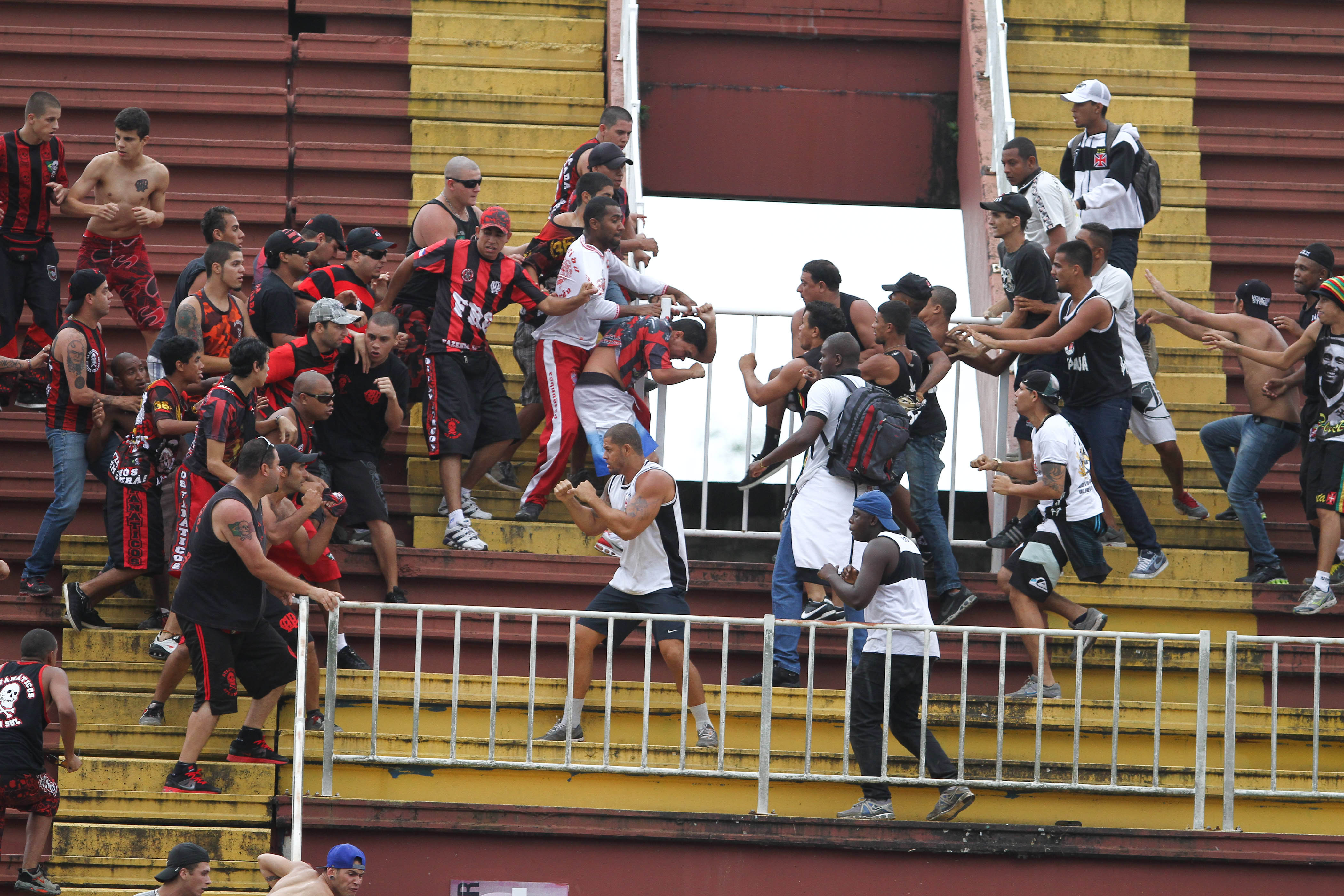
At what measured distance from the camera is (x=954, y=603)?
Result: 8.68 m

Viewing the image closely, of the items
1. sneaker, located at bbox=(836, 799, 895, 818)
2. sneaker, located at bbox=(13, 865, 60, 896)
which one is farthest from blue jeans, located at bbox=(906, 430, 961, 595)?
sneaker, located at bbox=(13, 865, 60, 896)

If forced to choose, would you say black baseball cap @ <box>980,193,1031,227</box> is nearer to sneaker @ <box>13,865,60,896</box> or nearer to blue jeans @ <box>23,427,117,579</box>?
blue jeans @ <box>23,427,117,579</box>

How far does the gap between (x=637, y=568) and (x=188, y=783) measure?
7.86ft

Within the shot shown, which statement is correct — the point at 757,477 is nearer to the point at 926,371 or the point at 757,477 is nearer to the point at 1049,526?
the point at 926,371

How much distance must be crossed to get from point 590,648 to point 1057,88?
7.11 meters

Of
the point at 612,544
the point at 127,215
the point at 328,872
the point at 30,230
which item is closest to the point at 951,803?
the point at 612,544

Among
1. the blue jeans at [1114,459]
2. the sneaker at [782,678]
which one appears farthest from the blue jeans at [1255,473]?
the sneaker at [782,678]

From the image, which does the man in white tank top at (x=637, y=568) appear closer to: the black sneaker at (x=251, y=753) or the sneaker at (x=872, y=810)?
the sneaker at (x=872, y=810)

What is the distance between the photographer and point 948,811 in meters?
7.49

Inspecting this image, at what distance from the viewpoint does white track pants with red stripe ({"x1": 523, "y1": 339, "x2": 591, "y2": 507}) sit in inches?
359

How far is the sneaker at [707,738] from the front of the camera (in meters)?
7.84

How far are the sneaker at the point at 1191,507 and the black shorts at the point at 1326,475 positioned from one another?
0.73 meters

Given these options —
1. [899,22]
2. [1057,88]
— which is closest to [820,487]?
[1057,88]

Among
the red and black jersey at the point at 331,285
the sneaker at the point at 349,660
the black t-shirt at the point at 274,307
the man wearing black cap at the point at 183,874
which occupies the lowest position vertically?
the man wearing black cap at the point at 183,874
